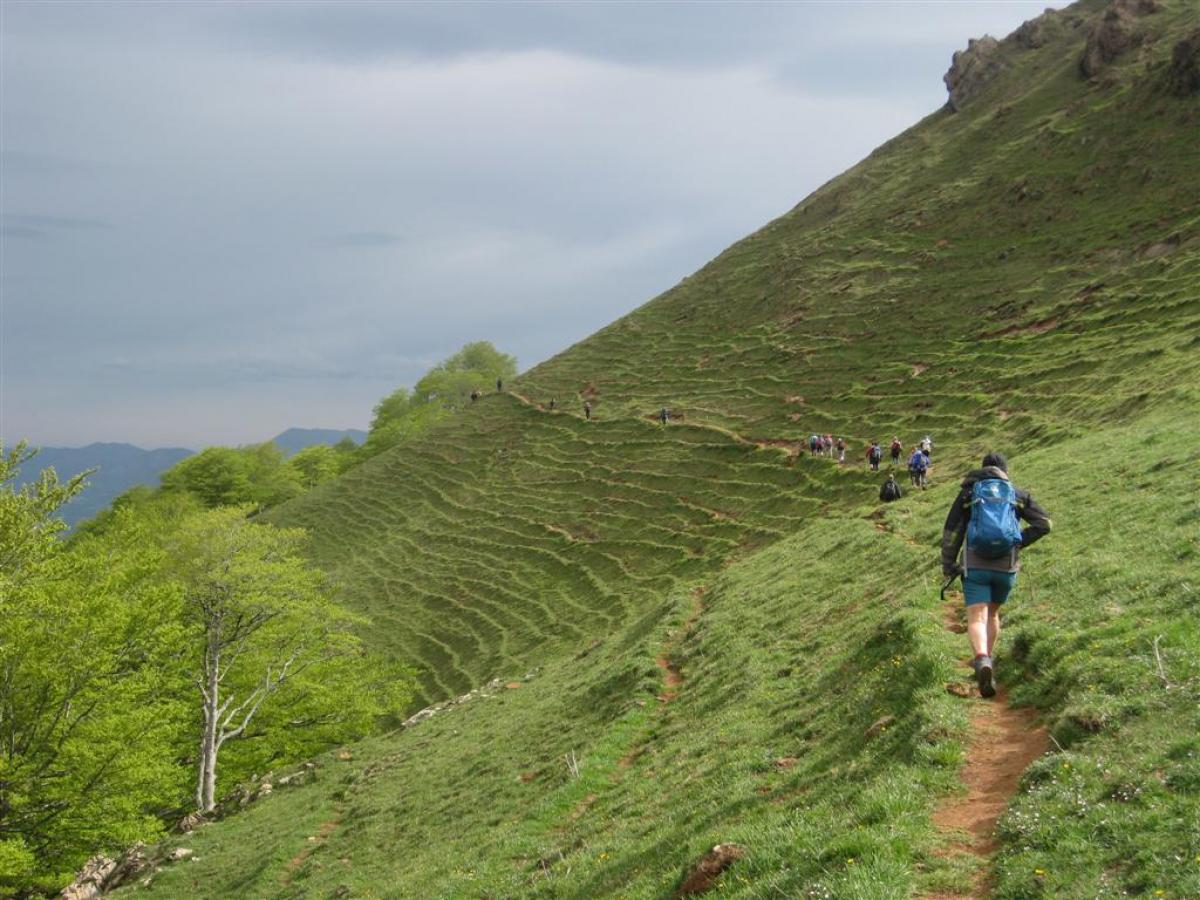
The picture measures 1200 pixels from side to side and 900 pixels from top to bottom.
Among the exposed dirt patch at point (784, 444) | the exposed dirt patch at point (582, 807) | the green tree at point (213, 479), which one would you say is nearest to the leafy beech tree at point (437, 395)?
the green tree at point (213, 479)

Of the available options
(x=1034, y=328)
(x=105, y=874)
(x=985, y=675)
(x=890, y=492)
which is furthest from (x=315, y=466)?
(x=985, y=675)

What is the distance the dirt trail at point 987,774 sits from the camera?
311 inches

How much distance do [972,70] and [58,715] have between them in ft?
472

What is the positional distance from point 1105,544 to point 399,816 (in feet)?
60.3

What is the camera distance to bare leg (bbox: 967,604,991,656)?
10.6 meters

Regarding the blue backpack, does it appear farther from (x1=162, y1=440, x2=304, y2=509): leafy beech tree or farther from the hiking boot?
(x1=162, y1=440, x2=304, y2=509): leafy beech tree

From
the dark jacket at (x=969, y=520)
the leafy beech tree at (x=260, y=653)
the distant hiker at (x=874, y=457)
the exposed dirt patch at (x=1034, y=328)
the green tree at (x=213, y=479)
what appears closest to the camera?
the dark jacket at (x=969, y=520)

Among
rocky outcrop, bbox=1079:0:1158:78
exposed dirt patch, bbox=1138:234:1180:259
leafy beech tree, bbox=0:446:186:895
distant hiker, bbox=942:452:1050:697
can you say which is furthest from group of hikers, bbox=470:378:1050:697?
rocky outcrop, bbox=1079:0:1158:78

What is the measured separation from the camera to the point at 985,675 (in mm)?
10516

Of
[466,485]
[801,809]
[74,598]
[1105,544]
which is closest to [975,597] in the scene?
[801,809]

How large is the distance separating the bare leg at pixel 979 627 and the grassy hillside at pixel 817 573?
38.3 inches

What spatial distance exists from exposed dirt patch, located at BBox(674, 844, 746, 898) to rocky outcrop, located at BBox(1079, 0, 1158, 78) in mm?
115850

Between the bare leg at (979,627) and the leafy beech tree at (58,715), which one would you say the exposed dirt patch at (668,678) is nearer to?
the bare leg at (979,627)

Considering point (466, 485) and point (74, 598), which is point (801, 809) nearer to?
point (74, 598)
